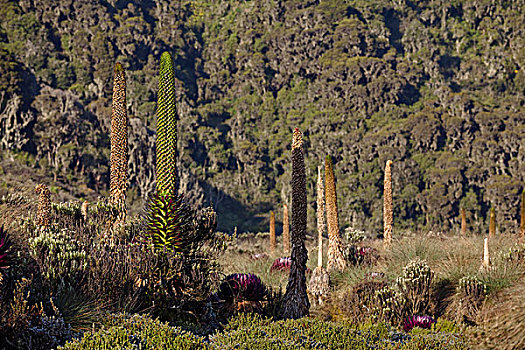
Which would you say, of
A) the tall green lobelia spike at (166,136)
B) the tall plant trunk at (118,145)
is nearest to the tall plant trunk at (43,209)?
the tall plant trunk at (118,145)

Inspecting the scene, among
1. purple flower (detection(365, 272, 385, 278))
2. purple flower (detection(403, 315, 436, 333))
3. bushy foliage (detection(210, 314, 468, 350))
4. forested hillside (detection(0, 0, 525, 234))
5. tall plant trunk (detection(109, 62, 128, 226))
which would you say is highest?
forested hillside (detection(0, 0, 525, 234))

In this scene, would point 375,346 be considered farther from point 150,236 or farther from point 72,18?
point 72,18

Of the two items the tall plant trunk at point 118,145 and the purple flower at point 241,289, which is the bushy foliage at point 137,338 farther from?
the tall plant trunk at point 118,145

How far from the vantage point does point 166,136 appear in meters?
8.02

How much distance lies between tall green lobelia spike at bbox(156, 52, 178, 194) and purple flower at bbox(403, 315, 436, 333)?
13.1 ft

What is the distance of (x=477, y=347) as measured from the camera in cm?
710

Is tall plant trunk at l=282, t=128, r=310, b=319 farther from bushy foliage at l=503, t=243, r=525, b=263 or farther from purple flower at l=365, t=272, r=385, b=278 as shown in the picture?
bushy foliage at l=503, t=243, r=525, b=263

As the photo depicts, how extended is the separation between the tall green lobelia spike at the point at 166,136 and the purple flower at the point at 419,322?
13.1ft

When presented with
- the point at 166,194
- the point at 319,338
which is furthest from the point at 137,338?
the point at 166,194

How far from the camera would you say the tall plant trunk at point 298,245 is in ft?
27.4

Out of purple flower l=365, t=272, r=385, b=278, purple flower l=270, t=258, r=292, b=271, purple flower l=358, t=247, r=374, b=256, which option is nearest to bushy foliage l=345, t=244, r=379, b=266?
purple flower l=358, t=247, r=374, b=256

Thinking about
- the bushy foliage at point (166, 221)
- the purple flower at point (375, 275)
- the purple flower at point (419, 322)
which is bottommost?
the purple flower at point (419, 322)

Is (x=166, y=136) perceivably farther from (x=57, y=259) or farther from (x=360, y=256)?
(x=360, y=256)

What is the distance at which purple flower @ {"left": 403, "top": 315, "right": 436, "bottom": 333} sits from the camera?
804cm
